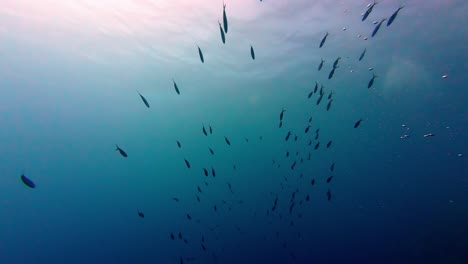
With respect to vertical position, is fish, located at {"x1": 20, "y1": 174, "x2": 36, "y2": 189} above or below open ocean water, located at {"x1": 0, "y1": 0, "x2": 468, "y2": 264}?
above

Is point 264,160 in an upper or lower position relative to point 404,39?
lower

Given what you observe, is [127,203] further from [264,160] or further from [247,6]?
Answer: [247,6]

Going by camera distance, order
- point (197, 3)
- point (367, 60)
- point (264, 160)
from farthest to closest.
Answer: point (264, 160) < point (367, 60) < point (197, 3)

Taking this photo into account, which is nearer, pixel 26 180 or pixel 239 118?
pixel 26 180

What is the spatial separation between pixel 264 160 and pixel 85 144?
43.4 m

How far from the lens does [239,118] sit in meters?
48.5

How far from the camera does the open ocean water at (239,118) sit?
1731 centimetres

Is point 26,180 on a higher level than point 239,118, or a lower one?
higher

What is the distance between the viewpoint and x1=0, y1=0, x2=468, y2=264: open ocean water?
17.3 metres

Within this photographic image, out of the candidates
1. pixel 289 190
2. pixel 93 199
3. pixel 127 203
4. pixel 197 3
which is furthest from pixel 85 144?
pixel 197 3

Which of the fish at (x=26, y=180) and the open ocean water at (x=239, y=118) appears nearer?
the fish at (x=26, y=180)

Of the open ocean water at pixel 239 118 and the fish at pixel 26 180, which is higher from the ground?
the fish at pixel 26 180

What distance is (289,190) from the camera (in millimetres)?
59250

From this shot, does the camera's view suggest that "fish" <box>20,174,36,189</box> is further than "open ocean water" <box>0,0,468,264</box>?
No
